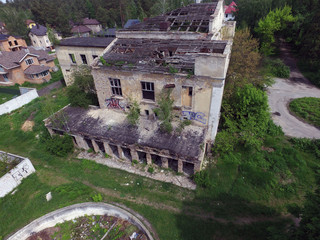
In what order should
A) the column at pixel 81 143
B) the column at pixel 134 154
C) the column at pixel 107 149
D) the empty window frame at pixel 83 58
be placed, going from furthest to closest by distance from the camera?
the empty window frame at pixel 83 58
the column at pixel 81 143
the column at pixel 107 149
the column at pixel 134 154

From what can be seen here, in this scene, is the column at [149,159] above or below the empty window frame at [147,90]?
below

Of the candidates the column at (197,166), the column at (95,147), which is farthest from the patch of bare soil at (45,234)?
the column at (197,166)

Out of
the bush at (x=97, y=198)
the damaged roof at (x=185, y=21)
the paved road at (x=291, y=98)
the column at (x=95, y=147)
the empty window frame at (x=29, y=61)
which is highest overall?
the damaged roof at (x=185, y=21)

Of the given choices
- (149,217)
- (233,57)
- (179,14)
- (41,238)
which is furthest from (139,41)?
(41,238)

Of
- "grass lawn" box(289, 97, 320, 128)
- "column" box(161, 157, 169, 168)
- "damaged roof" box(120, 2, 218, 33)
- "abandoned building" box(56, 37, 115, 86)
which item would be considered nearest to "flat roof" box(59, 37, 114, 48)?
"abandoned building" box(56, 37, 115, 86)

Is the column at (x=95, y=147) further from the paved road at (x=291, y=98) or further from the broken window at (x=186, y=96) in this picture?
the paved road at (x=291, y=98)

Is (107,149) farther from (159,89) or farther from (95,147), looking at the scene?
(159,89)

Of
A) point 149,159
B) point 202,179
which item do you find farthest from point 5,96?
point 202,179
